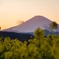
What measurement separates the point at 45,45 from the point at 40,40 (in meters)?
0.10

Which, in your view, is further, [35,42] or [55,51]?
[35,42]

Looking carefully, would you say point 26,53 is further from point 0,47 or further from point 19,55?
point 0,47

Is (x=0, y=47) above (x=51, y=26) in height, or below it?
below

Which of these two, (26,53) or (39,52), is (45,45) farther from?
(26,53)

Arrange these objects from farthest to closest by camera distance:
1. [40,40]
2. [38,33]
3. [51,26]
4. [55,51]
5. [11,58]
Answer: [51,26] < [40,40] < [38,33] < [11,58] < [55,51]

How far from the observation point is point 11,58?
1.57 meters

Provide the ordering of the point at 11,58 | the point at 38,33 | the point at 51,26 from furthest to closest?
1. the point at 51,26
2. the point at 38,33
3. the point at 11,58

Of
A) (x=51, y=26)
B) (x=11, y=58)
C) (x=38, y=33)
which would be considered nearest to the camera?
(x=11, y=58)

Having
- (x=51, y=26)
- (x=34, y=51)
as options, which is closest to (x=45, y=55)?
(x=34, y=51)

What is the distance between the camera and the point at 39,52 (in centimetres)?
169

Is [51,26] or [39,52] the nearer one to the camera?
[39,52]

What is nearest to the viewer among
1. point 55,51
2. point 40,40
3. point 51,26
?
point 55,51

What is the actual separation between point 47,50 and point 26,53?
0.67ft

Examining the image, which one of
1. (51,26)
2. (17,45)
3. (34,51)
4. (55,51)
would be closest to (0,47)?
(17,45)
